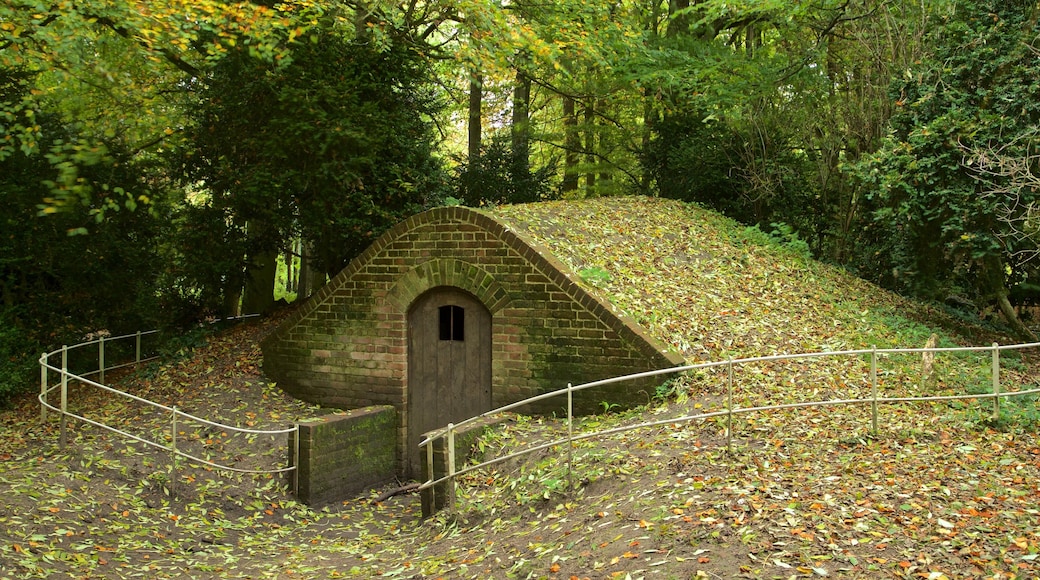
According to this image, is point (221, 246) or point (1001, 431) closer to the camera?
point (1001, 431)

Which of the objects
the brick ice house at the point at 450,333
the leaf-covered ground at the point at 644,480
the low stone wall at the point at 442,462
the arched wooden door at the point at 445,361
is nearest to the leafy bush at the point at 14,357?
the leaf-covered ground at the point at 644,480

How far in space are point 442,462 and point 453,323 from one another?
9.92 ft

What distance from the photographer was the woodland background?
1253 cm

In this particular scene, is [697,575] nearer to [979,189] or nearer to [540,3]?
[979,189]

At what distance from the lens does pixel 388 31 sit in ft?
48.4

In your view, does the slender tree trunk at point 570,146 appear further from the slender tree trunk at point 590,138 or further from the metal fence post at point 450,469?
the metal fence post at point 450,469

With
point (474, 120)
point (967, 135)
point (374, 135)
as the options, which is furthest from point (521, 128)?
point (967, 135)

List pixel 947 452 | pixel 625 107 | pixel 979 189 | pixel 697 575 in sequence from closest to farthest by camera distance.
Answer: pixel 697 575 < pixel 947 452 < pixel 979 189 < pixel 625 107

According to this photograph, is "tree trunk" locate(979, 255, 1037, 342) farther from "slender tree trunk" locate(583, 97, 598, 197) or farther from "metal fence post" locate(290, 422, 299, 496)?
"metal fence post" locate(290, 422, 299, 496)

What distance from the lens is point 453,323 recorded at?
12070 mm

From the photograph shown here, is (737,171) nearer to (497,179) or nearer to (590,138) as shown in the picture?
(590,138)

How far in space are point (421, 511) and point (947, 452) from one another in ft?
19.0

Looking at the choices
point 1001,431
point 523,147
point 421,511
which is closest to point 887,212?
point 1001,431

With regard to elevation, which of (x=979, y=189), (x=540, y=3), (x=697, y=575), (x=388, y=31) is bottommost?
(x=697, y=575)
